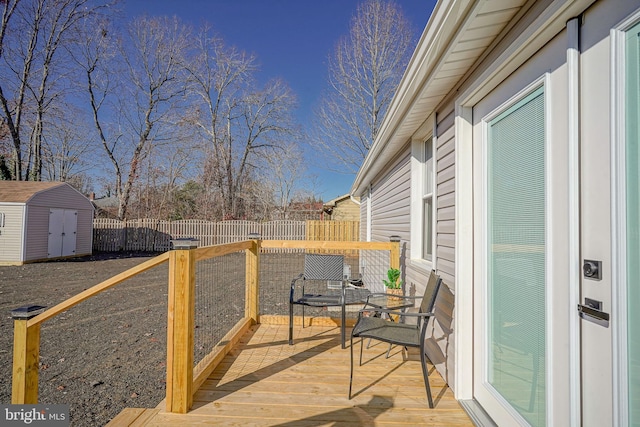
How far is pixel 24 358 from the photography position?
155 centimetres

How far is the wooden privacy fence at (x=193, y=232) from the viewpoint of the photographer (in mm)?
14102

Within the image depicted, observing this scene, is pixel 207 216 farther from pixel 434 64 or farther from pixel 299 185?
pixel 434 64

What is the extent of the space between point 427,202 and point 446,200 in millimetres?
1088

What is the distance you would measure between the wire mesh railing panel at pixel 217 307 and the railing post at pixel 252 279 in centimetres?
56

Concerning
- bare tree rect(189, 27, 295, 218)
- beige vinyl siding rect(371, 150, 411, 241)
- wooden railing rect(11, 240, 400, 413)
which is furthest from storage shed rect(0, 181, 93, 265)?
wooden railing rect(11, 240, 400, 413)

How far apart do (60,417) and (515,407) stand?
7.64 ft

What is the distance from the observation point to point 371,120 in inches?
569

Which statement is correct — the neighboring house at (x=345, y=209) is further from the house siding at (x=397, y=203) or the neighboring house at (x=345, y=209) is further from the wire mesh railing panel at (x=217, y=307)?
the house siding at (x=397, y=203)

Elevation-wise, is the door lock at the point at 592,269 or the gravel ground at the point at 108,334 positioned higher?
the door lock at the point at 592,269

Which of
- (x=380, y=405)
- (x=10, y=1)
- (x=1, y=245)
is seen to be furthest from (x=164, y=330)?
(x=10, y=1)

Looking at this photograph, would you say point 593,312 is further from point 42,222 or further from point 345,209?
point 345,209

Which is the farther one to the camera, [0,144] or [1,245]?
[0,144]

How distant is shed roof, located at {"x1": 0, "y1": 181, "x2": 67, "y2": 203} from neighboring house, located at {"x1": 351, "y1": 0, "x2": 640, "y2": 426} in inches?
538

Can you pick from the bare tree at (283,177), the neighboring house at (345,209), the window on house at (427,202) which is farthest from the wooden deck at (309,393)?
the bare tree at (283,177)
